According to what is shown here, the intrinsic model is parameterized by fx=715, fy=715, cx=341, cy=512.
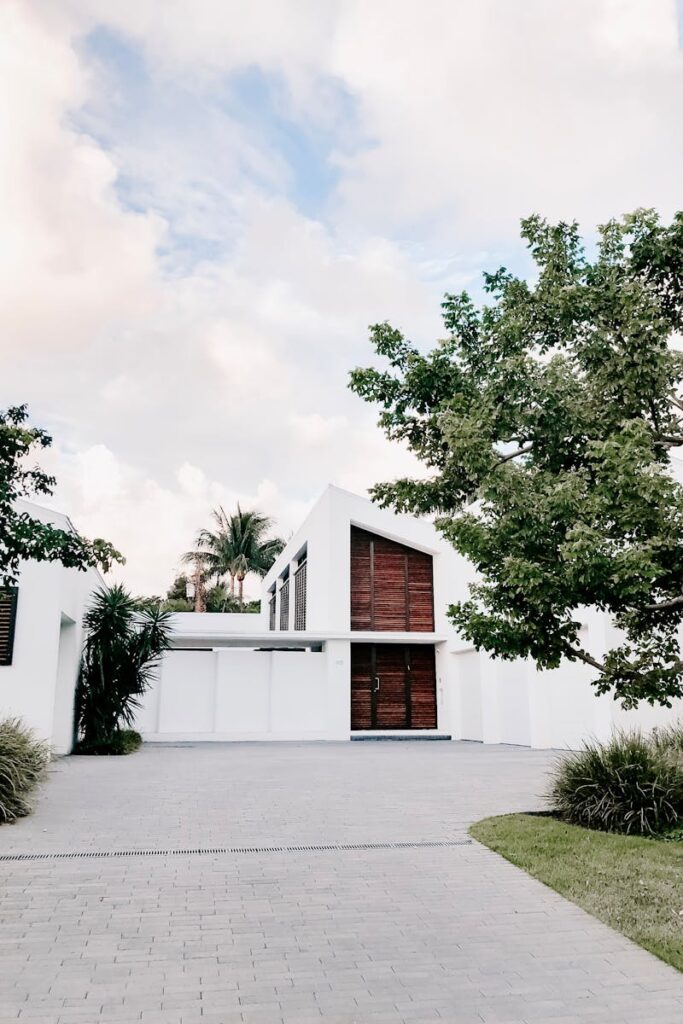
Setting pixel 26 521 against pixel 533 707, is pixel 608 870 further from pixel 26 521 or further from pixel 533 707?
pixel 533 707

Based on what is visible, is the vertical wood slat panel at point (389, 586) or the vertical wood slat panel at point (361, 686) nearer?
the vertical wood slat panel at point (361, 686)

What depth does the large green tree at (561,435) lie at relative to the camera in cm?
538

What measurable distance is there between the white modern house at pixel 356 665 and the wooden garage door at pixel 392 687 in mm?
29

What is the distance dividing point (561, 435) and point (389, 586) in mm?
14764

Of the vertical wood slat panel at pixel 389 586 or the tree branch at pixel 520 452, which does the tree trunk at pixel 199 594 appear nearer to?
→ the vertical wood slat panel at pixel 389 586

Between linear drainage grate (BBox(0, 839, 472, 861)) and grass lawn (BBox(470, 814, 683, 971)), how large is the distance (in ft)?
1.79

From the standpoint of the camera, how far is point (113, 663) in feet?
49.9

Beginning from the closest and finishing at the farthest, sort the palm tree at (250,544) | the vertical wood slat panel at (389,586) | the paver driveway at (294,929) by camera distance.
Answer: the paver driveway at (294,929), the vertical wood slat panel at (389,586), the palm tree at (250,544)

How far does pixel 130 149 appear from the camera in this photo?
991 centimetres

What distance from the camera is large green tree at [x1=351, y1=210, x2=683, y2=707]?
17.6ft

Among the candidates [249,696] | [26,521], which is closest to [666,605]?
[26,521]

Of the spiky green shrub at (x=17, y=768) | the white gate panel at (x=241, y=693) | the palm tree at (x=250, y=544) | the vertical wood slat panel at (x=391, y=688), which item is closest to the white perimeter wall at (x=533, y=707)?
the vertical wood slat panel at (x=391, y=688)

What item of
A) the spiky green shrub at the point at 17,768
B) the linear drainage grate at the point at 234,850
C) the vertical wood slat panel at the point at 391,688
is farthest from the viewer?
the vertical wood slat panel at the point at 391,688

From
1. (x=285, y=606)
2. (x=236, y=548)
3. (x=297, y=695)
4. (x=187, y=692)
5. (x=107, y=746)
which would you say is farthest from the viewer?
(x=236, y=548)
